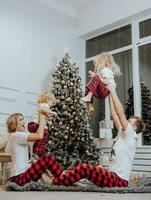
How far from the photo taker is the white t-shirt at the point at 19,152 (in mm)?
3109

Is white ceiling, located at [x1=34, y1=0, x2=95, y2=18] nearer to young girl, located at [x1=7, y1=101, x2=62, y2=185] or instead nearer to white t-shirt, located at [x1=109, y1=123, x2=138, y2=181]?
young girl, located at [x1=7, y1=101, x2=62, y2=185]

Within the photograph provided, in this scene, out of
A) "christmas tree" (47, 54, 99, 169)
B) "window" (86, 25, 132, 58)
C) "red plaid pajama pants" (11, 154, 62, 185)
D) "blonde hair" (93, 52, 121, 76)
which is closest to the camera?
"red plaid pajama pants" (11, 154, 62, 185)

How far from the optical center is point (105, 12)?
20.1 feet

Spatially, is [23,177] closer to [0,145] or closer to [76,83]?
[0,145]

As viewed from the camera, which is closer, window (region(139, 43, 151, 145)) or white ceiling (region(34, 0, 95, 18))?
window (region(139, 43, 151, 145))

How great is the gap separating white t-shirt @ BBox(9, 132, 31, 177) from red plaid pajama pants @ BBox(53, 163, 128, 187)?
367 mm

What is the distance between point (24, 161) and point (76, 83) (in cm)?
255

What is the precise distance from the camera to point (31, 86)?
18.9 feet

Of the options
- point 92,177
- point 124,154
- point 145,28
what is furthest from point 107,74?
point 145,28


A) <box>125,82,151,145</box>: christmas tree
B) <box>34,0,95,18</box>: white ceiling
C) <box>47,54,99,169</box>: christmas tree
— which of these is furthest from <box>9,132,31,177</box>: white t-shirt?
<box>34,0,95,18</box>: white ceiling

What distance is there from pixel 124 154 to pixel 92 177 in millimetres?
396

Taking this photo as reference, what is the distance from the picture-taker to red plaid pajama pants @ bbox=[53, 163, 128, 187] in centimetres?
290

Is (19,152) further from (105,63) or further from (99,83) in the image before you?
(105,63)

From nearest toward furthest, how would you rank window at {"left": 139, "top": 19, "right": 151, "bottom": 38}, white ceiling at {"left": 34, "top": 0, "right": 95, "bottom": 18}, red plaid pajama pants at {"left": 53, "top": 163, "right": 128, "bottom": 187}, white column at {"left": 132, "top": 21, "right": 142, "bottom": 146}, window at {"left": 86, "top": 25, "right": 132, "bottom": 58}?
red plaid pajama pants at {"left": 53, "top": 163, "right": 128, "bottom": 187}, white column at {"left": 132, "top": 21, "right": 142, "bottom": 146}, window at {"left": 139, "top": 19, "right": 151, "bottom": 38}, window at {"left": 86, "top": 25, "right": 132, "bottom": 58}, white ceiling at {"left": 34, "top": 0, "right": 95, "bottom": 18}
